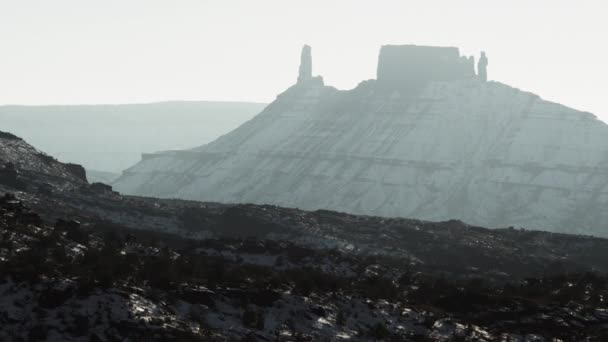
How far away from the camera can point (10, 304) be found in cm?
3134

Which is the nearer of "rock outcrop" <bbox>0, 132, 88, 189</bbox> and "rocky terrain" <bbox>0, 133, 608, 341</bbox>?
"rocky terrain" <bbox>0, 133, 608, 341</bbox>

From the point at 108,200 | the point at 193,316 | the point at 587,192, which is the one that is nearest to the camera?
the point at 193,316

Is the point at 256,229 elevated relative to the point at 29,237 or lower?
lower

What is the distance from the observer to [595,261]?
93.5m

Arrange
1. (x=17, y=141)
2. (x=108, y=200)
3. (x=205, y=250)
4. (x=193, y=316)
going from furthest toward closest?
(x=17, y=141), (x=108, y=200), (x=205, y=250), (x=193, y=316)

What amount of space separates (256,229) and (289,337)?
58.6 meters

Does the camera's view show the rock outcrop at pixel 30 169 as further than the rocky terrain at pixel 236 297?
Yes

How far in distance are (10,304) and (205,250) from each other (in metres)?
31.3

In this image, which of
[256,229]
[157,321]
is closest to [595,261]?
[256,229]

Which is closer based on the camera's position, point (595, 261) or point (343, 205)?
point (595, 261)

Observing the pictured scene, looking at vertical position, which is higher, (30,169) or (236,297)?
(236,297)

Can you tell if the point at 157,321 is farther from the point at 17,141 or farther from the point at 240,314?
the point at 17,141

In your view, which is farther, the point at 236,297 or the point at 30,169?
the point at 30,169

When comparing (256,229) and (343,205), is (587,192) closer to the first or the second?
(343,205)
